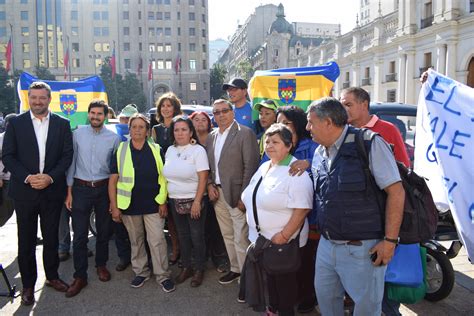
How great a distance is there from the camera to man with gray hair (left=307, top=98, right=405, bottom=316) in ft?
8.10

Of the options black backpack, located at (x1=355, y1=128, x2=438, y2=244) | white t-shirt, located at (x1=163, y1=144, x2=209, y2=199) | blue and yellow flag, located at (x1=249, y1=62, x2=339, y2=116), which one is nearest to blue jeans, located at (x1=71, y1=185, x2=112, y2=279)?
white t-shirt, located at (x1=163, y1=144, x2=209, y2=199)

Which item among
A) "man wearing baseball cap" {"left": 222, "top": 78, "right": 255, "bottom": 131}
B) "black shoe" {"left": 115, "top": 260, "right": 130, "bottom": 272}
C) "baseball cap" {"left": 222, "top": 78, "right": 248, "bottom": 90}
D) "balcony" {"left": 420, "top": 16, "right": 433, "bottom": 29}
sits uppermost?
"balcony" {"left": 420, "top": 16, "right": 433, "bottom": 29}

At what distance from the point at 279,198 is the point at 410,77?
121 ft

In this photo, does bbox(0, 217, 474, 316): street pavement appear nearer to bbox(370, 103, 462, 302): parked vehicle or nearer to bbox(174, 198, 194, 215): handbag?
bbox(370, 103, 462, 302): parked vehicle

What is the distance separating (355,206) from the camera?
251 centimetres

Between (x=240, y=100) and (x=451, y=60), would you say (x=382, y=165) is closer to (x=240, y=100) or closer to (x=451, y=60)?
(x=240, y=100)

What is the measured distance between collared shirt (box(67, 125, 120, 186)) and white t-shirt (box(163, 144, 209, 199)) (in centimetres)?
71

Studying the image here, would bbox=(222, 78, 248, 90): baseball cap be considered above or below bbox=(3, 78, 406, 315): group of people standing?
above

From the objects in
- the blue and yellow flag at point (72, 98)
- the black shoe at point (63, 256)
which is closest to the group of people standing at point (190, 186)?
the black shoe at point (63, 256)

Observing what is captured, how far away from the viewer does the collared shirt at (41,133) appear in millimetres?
4094

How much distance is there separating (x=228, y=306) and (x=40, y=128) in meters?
2.64

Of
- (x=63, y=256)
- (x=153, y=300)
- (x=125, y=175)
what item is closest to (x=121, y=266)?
(x=63, y=256)

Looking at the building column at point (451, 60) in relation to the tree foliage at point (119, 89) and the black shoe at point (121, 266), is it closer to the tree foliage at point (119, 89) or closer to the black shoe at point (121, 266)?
the black shoe at point (121, 266)

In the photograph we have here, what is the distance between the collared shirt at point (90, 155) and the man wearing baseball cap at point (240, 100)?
61.0 inches
